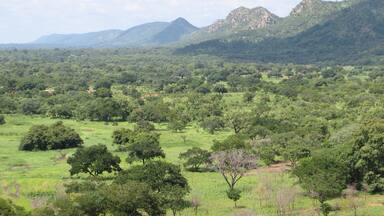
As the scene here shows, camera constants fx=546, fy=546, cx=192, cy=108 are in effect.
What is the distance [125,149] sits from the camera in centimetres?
8062

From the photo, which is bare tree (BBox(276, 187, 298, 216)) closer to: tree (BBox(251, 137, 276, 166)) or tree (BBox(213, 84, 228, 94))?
tree (BBox(251, 137, 276, 166))

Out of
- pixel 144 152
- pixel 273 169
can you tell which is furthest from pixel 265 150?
pixel 144 152

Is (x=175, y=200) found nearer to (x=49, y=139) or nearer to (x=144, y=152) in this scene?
(x=144, y=152)

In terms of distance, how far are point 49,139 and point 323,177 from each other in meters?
49.1

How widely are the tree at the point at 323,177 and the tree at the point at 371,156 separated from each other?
5.86 ft

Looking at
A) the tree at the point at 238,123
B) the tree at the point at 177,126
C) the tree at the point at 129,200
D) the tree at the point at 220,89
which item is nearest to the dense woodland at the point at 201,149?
the tree at the point at 129,200

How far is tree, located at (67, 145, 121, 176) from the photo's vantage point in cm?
6350

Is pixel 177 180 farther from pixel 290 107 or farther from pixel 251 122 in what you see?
pixel 290 107

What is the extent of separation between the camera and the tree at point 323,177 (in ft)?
159

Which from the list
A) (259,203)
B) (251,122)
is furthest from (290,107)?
(259,203)

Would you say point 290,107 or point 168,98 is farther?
A: point 168,98

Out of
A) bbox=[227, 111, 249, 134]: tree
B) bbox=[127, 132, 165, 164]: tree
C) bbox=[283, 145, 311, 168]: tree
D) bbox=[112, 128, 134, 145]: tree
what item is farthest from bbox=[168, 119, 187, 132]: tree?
bbox=[283, 145, 311, 168]: tree

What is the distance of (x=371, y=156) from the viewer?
177 ft

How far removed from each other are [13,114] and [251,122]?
190 feet
